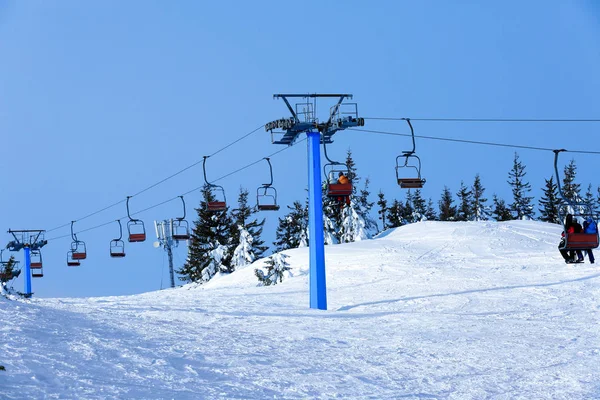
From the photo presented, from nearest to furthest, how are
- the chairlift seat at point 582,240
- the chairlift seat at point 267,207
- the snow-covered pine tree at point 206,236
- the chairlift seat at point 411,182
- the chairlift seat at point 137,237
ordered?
the chairlift seat at point 411,182, the chairlift seat at point 582,240, the chairlift seat at point 267,207, the chairlift seat at point 137,237, the snow-covered pine tree at point 206,236

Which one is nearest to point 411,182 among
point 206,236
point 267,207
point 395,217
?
point 267,207

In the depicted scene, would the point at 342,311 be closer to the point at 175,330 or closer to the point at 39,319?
the point at 175,330

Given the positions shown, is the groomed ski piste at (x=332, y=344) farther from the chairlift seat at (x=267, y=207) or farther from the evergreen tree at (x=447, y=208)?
the evergreen tree at (x=447, y=208)

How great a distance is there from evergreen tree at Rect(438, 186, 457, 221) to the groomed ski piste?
66.1m

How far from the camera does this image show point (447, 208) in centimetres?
9788

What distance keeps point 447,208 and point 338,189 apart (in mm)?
77712

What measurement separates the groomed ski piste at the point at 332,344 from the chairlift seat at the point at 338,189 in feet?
12.2

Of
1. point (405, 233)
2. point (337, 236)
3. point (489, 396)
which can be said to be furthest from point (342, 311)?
point (337, 236)

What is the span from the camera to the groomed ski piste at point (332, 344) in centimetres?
1048

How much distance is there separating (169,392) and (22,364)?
7.58ft

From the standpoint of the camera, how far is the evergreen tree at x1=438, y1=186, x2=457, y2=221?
9669 centimetres

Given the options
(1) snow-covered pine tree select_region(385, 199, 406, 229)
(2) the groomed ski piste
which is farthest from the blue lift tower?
(1) snow-covered pine tree select_region(385, 199, 406, 229)

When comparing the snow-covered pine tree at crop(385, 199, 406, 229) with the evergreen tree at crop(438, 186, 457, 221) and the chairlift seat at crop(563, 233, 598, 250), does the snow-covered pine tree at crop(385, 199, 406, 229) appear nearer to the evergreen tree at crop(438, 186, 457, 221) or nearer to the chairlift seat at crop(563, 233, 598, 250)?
the evergreen tree at crop(438, 186, 457, 221)

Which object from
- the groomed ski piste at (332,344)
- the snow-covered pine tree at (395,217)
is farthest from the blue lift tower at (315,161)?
the snow-covered pine tree at (395,217)
